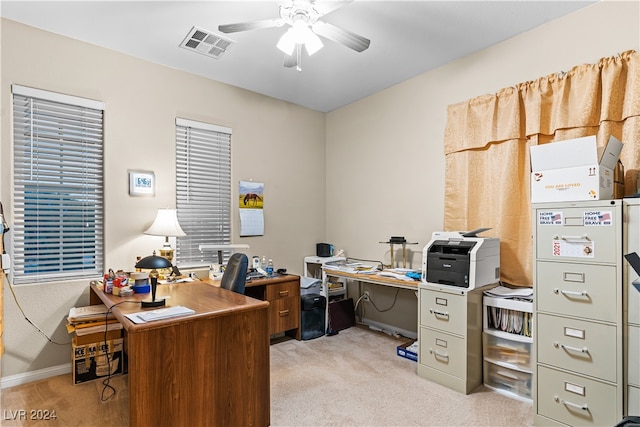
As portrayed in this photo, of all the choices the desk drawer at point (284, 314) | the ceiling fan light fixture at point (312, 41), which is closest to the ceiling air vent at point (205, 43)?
the ceiling fan light fixture at point (312, 41)

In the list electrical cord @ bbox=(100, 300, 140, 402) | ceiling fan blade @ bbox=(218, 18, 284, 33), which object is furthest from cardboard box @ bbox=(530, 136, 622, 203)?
electrical cord @ bbox=(100, 300, 140, 402)

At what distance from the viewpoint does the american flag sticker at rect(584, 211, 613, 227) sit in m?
1.91

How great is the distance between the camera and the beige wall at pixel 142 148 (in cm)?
273

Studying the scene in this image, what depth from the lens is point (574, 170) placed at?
2.05 m

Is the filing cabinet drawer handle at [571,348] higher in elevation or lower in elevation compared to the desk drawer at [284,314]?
higher

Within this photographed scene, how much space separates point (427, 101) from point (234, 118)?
2.07 m

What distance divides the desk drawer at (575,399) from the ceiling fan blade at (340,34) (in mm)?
2348

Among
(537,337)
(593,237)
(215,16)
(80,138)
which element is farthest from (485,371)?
(80,138)

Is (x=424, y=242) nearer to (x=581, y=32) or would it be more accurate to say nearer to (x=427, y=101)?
(x=427, y=101)

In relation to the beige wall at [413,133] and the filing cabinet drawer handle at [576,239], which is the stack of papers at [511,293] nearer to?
the filing cabinet drawer handle at [576,239]

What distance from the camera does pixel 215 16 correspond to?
2.59m

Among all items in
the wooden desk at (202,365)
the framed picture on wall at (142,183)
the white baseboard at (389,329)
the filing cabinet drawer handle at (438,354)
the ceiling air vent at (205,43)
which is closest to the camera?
the wooden desk at (202,365)

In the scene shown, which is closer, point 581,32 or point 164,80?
point 581,32

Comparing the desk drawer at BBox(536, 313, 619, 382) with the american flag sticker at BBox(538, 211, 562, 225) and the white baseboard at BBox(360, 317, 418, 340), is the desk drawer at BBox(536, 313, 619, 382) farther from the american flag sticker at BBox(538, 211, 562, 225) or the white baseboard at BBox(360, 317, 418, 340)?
the white baseboard at BBox(360, 317, 418, 340)
